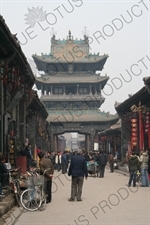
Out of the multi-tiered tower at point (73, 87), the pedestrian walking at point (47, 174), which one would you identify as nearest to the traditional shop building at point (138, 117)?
the pedestrian walking at point (47, 174)

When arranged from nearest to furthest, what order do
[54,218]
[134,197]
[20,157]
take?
[54,218]
[134,197]
[20,157]

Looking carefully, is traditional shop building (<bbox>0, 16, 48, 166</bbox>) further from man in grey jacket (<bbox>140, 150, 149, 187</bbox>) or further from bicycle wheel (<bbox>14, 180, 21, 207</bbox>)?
man in grey jacket (<bbox>140, 150, 149, 187</bbox>)

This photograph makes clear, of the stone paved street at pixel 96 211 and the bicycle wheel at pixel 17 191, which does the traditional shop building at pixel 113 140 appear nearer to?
the stone paved street at pixel 96 211

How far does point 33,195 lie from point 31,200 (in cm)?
20

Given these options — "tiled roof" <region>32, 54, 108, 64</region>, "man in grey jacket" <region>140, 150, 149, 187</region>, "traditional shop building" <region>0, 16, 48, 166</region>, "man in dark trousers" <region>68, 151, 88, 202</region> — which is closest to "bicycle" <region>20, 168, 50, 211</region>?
"man in dark trousers" <region>68, 151, 88, 202</region>

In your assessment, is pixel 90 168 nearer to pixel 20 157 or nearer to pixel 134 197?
pixel 20 157

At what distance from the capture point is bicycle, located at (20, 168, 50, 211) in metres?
11.2

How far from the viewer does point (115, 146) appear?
43969 millimetres

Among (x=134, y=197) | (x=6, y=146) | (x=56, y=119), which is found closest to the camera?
(x=134, y=197)

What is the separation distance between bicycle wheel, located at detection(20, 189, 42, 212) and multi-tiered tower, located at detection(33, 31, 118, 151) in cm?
4221

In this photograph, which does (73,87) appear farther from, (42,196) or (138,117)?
(42,196)

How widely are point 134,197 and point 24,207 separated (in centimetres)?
416

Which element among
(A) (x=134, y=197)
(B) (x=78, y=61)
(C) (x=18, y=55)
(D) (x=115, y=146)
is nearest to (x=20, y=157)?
(C) (x=18, y=55)

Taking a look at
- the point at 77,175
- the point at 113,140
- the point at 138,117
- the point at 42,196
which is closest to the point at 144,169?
the point at 77,175
